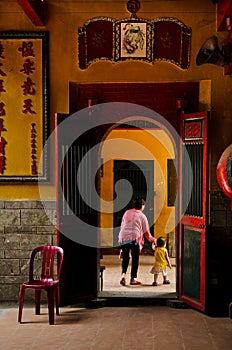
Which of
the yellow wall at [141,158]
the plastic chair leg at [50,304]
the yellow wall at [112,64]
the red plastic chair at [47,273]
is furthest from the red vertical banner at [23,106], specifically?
the yellow wall at [141,158]

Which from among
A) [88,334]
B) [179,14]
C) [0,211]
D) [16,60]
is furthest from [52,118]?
[88,334]

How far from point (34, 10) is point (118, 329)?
11.9ft

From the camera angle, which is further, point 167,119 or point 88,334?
point 167,119

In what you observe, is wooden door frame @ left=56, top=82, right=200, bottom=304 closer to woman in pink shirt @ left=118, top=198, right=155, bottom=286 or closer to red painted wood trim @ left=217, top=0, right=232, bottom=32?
red painted wood trim @ left=217, top=0, right=232, bottom=32

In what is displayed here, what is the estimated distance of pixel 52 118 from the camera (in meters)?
6.76

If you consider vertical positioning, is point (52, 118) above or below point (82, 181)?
above

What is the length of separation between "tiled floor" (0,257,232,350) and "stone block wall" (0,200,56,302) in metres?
0.36

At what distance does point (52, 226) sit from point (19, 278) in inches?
30.5

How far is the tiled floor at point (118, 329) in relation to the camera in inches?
204

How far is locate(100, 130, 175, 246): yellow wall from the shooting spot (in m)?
10.8

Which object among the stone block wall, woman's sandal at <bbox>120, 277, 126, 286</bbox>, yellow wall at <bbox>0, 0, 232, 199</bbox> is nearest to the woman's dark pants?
woman's sandal at <bbox>120, 277, 126, 286</bbox>

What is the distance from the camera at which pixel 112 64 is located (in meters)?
6.71

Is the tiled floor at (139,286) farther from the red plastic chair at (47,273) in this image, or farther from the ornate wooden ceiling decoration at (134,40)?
the ornate wooden ceiling decoration at (134,40)

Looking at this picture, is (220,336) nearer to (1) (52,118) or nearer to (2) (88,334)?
(2) (88,334)
